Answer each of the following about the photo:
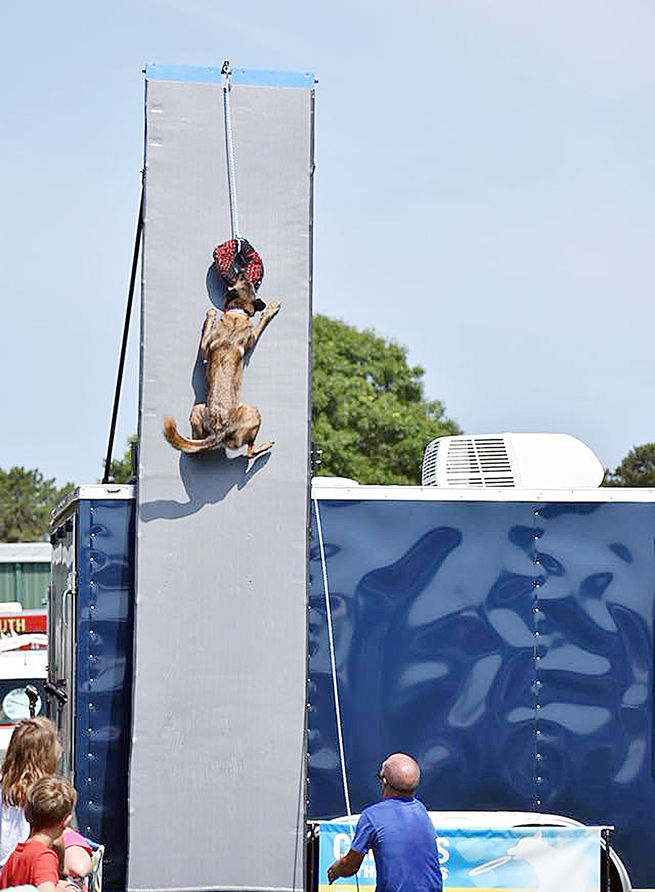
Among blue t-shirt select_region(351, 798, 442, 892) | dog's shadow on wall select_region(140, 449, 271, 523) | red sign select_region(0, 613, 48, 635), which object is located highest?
dog's shadow on wall select_region(140, 449, 271, 523)

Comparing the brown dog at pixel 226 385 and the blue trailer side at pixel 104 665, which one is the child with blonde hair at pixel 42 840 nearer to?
the blue trailer side at pixel 104 665

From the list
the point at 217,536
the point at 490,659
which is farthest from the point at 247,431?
the point at 490,659

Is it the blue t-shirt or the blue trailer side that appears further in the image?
the blue trailer side

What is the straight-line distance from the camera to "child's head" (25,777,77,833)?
5.21m

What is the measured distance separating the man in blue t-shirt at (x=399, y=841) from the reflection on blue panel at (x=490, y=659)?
1.69m

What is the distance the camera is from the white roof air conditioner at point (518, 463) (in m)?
8.85

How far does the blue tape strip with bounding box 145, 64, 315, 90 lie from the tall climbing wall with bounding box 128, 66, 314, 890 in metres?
0.01

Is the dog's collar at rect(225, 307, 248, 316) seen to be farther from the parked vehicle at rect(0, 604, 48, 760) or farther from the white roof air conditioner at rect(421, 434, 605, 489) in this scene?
the parked vehicle at rect(0, 604, 48, 760)

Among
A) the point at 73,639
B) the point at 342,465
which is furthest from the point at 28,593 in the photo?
the point at 73,639

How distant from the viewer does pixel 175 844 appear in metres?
7.57

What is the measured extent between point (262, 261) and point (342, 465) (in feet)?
93.9

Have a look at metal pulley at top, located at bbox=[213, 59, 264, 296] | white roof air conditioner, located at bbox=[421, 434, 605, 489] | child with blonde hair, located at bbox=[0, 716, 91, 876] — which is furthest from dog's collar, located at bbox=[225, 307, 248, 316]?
child with blonde hair, located at bbox=[0, 716, 91, 876]

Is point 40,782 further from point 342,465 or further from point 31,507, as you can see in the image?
point 31,507

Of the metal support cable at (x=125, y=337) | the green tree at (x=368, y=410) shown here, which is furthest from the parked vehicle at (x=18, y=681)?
the green tree at (x=368, y=410)
